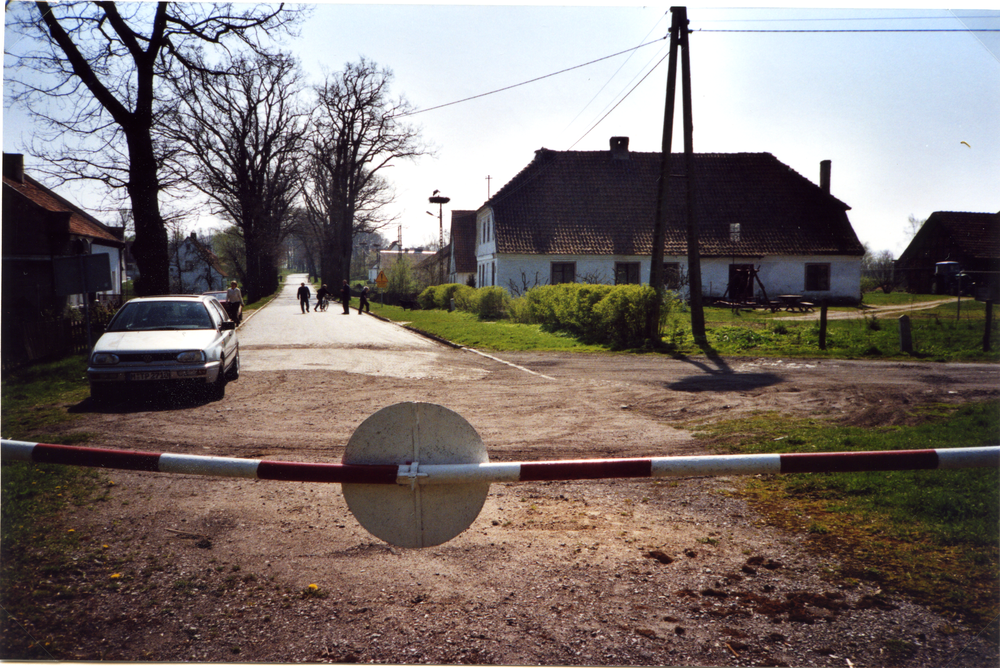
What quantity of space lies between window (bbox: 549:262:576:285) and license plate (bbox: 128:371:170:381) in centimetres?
1493

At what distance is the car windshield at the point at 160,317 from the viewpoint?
23.4 feet

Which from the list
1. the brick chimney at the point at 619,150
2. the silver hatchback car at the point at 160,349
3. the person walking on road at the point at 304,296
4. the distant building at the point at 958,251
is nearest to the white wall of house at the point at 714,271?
the distant building at the point at 958,251

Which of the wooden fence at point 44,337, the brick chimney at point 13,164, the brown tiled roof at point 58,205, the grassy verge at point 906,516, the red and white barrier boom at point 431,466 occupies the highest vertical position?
the brick chimney at point 13,164

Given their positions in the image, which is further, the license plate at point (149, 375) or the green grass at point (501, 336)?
the green grass at point (501, 336)

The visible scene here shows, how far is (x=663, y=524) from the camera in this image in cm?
399

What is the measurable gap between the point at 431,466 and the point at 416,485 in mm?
91

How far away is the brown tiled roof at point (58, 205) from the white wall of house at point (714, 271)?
7752 millimetres

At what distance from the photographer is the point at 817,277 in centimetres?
1381

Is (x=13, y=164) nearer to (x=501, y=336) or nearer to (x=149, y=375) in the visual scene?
(x=149, y=375)

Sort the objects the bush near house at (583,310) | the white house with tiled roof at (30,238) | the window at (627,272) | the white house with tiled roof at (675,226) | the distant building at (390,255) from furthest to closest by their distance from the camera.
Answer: the distant building at (390,255) < the window at (627,272) < the bush near house at (583,310) < the white house with tiled roof at (675,226) < the white house with tiled roof at (30,238)

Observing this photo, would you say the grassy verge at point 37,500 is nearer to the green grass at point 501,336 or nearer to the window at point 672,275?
the green grass at point 501,336

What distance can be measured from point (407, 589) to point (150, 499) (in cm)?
250

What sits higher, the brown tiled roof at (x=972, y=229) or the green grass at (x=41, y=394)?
the brown tiled roof at (x=972, y=229)

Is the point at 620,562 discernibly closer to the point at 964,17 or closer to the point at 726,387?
the point at 964,17
